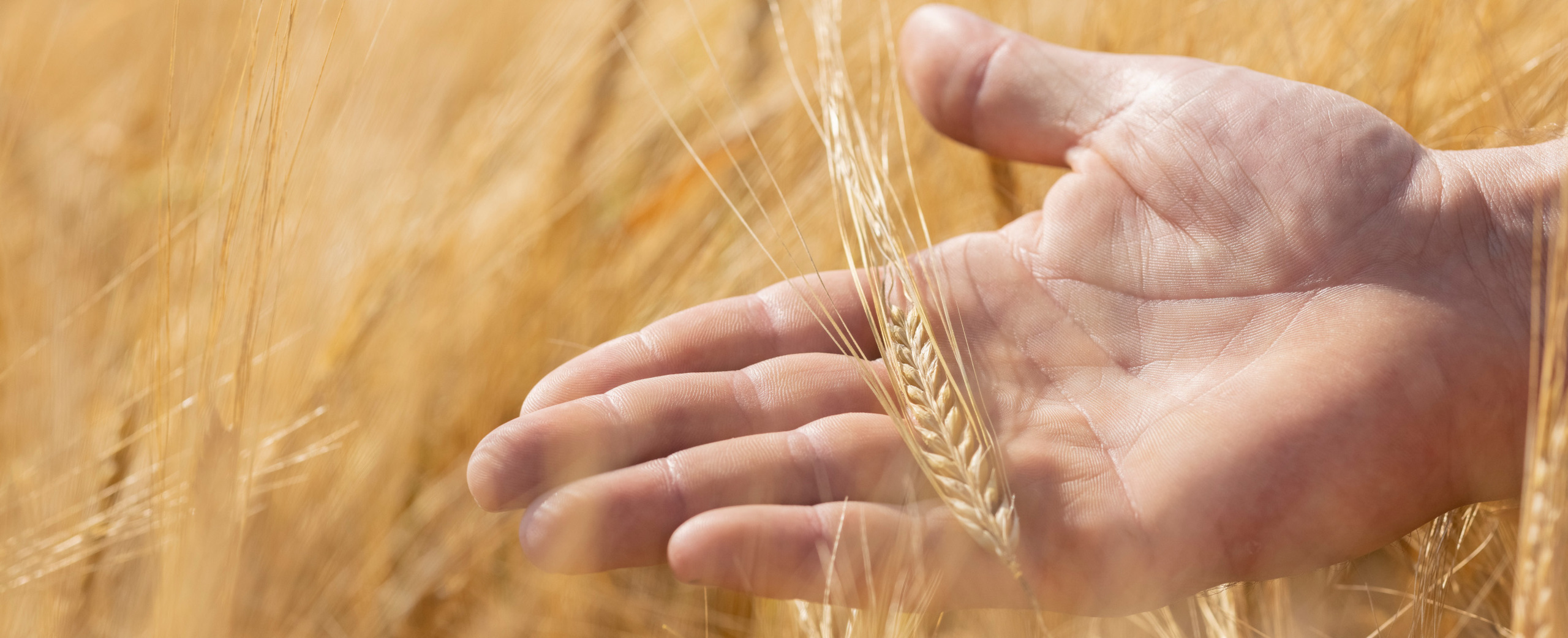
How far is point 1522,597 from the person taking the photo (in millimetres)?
758

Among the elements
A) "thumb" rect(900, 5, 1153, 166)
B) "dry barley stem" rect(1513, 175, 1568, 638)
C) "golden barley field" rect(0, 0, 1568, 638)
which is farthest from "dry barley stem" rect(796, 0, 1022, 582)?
"dry barley stem" rect(1513, 175, 1568, 638)

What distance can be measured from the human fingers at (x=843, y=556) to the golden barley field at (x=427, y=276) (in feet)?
0.15

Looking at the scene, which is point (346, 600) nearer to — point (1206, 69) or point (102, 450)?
point (102, 450)

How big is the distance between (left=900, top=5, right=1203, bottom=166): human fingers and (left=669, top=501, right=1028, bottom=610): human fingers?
818 millimetres

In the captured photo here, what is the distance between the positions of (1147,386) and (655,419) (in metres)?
0.69

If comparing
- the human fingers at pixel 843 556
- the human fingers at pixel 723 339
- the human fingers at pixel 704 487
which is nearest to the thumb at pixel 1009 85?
the human fingers at pixel 723 339

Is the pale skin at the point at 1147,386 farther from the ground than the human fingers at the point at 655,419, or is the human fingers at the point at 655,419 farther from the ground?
the human fingers at the point at 655,419

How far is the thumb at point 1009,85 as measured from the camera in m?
1.58

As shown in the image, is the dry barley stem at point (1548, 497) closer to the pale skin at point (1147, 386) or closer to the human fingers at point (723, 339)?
the pale skin at point (1147, 386)

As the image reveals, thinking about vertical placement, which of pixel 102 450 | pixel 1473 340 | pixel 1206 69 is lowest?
pixel 1473 340

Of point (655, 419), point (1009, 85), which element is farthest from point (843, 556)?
point (1009, 85)

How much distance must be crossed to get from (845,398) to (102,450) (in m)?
1.05

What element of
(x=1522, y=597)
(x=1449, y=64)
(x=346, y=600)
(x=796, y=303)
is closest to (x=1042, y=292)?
(x=796, y=303)

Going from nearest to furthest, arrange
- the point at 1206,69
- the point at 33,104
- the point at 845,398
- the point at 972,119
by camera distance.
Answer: the point at 845,398, the point at 1206,69, the point at 972,119, the point at 33,104
